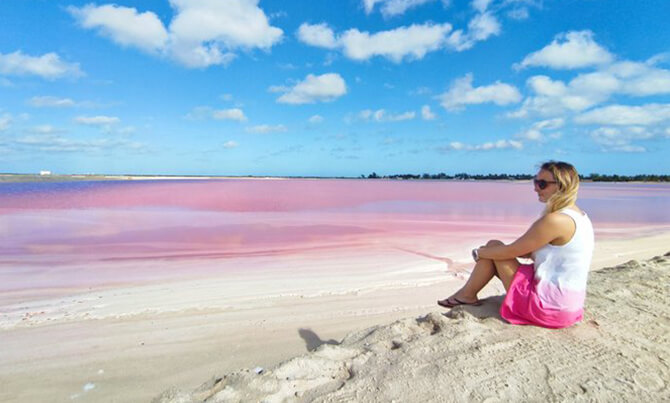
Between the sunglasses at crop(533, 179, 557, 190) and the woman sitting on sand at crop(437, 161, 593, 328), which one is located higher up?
the sunglasses at crop(533, 179, 557, 190)

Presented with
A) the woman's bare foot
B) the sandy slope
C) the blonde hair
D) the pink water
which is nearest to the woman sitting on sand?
the blonde hair

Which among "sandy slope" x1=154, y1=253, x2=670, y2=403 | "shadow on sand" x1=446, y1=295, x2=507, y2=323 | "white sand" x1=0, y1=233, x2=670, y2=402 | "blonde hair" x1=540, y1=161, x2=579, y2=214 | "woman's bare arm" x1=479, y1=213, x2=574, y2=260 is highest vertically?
"blonde hair" x1=540, y1=161, x2=579, y2=214

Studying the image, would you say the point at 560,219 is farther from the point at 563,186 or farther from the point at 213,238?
the point at 213,238

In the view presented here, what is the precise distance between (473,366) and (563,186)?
1.58 metres

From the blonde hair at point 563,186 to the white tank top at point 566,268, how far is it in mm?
77

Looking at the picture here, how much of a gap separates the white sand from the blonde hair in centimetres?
106

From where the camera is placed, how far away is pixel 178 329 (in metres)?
4.42

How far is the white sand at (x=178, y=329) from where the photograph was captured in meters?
3.37

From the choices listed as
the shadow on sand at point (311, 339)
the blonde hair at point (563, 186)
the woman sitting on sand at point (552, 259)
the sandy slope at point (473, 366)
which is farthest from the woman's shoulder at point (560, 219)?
the shadow on sand at point (311, 339)

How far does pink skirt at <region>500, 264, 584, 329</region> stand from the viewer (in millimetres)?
3105

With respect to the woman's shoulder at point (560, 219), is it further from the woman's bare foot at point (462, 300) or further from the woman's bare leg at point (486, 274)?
the woman's bare foot at point (462, 300)

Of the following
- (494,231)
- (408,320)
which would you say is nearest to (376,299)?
(408,320)

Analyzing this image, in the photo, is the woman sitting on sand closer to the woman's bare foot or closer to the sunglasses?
the sunglasses

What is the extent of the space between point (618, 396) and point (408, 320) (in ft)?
5.37
